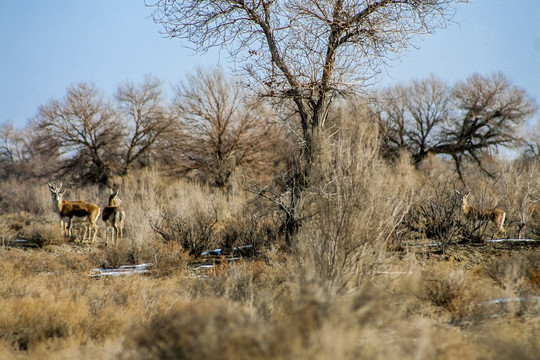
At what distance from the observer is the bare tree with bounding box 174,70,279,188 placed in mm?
29141

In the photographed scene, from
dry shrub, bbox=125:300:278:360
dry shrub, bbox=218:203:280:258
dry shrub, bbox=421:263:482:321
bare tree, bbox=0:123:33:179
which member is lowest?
dry shrub, bbox=421:263:482:321

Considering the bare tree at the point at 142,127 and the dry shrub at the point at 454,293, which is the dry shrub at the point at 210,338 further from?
the bare tree at the point at 142,127

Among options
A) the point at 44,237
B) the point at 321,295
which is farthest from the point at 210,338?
the point at 44,237

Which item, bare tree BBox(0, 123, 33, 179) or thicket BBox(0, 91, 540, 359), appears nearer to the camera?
thicket BBox(0, 91, 540, 359)

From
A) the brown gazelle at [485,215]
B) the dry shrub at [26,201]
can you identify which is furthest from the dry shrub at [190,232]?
the dry shrub at [26,201]

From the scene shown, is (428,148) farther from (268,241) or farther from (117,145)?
(268,241)

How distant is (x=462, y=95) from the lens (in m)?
36.2

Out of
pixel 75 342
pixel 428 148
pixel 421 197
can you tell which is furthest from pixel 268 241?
pixel 428 148

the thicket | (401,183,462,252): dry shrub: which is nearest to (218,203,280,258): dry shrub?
the thicket

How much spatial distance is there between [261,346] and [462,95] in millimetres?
37326

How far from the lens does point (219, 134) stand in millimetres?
29172

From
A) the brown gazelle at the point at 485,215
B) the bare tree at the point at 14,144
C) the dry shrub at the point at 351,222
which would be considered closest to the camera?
the dry shrub at the point at 351,222

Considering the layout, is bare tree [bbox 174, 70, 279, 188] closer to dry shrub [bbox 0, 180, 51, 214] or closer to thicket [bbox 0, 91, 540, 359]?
dry shrub [bbox 0, 180, 51, 214]

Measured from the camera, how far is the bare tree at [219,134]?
29.1 metres
